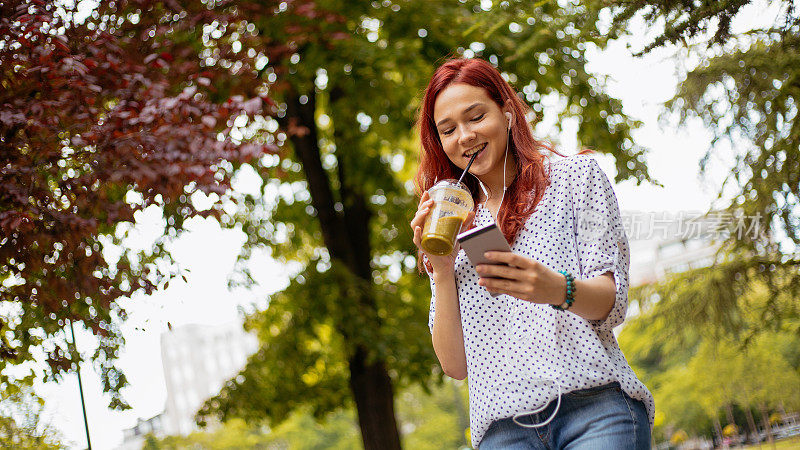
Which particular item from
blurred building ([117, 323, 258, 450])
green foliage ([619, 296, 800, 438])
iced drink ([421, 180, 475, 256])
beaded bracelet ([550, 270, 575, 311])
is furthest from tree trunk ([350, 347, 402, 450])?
blurred building ([117, 323, 258, 450])

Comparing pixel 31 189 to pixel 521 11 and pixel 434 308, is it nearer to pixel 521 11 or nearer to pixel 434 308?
pixel 434 308

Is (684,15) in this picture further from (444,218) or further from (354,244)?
(354,244)

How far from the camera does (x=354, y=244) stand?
7875mm

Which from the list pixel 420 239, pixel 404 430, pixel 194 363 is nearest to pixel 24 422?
pixel 420 239

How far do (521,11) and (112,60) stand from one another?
6.73 ft

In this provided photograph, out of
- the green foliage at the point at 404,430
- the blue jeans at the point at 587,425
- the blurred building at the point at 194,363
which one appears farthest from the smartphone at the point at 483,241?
the blurred building at the point at 194,363

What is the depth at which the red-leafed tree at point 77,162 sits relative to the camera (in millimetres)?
3041

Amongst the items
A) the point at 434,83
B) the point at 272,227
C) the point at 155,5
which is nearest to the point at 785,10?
the point at 434,83

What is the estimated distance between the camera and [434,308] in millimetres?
2080

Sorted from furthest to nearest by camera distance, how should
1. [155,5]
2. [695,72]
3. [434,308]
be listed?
[695,72], [155,5], [434,308]

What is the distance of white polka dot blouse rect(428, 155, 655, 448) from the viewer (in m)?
1.77

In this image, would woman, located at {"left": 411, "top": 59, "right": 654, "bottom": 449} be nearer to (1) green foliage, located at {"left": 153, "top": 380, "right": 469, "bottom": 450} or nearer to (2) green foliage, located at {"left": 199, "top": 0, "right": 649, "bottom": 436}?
(2) green foliage, located at {"left": 199, "top": 0, "right": 649, "bottom": 436}

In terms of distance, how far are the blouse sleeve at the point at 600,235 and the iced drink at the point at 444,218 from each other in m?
0.28

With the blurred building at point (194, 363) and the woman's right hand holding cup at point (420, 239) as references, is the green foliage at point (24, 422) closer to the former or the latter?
the woman's right hand holding cup at point (420, 239)
